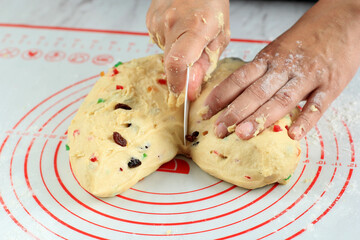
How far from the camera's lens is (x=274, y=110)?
1.34 metres

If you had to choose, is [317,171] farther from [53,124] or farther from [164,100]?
[53,124]

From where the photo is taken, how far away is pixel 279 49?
4.89ft

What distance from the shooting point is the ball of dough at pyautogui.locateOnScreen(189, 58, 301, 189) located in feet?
4.21

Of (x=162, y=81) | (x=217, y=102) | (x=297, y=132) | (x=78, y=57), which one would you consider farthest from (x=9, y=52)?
(x=297, y=132)

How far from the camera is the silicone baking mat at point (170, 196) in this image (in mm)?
1265

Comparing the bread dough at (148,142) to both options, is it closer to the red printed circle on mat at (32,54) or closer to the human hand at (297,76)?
the human hand at (297,76)

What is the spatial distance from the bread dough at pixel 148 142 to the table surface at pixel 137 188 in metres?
0.06

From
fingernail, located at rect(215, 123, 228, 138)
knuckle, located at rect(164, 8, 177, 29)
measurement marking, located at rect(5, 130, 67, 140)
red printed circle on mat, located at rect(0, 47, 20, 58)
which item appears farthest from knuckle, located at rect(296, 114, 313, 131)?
red printed circle on mat, located at rect(0, 47, 20, 58)

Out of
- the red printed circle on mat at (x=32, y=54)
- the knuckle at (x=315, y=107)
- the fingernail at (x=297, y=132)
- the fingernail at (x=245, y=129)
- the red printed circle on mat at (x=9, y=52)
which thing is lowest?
the red printed circle on mat at (x=32, y=54)

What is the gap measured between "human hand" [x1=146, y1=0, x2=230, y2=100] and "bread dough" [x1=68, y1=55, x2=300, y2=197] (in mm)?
83

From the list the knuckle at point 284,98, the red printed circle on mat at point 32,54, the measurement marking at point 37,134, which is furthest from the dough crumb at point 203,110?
the red printed circle on mat at point 32,54

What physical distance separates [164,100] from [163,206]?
35 cm

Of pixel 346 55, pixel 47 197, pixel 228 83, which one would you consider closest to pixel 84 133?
pixel 47 197

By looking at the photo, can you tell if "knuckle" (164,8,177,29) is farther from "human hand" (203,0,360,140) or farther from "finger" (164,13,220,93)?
"human hand" (203,0,360,140)
